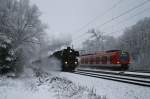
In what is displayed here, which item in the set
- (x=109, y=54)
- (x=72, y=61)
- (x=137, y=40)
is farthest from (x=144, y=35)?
(x=72, y=61)

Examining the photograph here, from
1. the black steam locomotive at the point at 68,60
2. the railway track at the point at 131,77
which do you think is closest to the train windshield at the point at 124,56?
the black steam locomotive at the point at 68,60

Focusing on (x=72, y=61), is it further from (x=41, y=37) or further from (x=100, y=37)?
(x=100, y=37)

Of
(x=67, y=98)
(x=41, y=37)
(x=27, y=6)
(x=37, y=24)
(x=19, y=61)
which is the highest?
(x=27, y=6)

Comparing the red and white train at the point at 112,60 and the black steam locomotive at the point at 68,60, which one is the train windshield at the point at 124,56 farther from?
the black steam locomotive at the point at 68,60

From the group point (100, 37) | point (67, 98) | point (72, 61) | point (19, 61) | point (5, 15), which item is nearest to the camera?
point (67, 98)

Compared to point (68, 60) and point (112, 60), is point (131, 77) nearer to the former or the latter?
point (112, 60)

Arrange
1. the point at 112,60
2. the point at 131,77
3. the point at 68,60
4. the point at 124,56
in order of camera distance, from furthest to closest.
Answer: the point at 68,60 → the point at 112,60 → the point at 124,56 → the point at 131,77

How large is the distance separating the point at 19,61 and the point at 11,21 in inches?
223

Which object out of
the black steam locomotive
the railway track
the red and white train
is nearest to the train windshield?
the red and white train

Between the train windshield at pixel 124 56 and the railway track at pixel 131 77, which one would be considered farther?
the train windshield at pixel 124 56

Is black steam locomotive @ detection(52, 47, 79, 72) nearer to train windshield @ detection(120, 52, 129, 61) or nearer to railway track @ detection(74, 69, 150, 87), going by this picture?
train windshield @ detection(120, 52, 129, 61)

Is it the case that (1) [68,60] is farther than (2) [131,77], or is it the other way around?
(1) [68,60]

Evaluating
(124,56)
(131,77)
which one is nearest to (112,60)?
(124,56)

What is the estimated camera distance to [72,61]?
27719 mm
